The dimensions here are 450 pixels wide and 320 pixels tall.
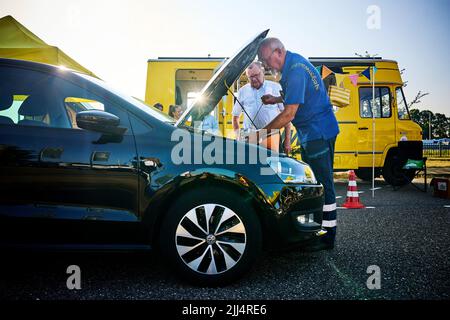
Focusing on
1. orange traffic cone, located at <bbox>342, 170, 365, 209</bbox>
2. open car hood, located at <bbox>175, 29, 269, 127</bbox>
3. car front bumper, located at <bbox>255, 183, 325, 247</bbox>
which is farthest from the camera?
orange traffic cone, located at <bbox>342, 170, 365, 209</bbox>

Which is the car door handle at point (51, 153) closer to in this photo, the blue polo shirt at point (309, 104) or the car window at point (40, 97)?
the car window at point (40, 97)

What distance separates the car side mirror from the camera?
2.24m

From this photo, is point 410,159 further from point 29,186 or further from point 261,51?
point 29,186

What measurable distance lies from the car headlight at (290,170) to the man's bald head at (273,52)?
3.73ft

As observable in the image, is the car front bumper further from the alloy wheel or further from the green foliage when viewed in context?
the green foliage

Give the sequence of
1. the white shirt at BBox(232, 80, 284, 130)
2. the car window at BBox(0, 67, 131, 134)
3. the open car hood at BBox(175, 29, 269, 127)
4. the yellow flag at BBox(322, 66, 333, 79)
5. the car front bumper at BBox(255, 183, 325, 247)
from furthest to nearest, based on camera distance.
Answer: the yellow flag at BBox(322, 66, 333, 79) < the white shirt at BBox(232, 80, 284, 130) < the open car hood at BBox(175, 29, 269, 127) < the car window at BBox(0, 67, 131, 134) < the car front bumper at BBox(255, 183, 325, 247)

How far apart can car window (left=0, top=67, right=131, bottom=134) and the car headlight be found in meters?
1.13

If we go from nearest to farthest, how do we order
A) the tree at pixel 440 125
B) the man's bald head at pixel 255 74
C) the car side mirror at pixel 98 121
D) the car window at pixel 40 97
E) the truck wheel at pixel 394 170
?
the car side mirror at pixel 98 121, the car window at pixel 40 97, the man's bald head at pixel 255 74, the truck wheel at pixel 394 170, the tree at pixel 440 125

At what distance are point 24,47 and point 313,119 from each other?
5.38 meters

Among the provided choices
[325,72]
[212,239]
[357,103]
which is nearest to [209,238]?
[212,239]

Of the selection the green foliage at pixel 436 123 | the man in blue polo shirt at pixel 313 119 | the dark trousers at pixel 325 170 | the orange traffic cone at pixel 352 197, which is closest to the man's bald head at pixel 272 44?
the man in blue polo shirt at pixel 313 119

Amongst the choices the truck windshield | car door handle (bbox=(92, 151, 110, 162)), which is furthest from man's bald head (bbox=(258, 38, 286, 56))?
the truck windshield

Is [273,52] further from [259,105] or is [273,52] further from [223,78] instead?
[259,105]

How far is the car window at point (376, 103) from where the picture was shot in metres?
8.43
